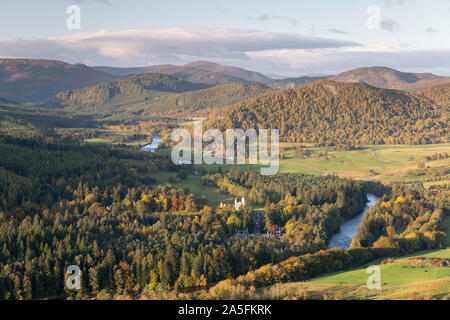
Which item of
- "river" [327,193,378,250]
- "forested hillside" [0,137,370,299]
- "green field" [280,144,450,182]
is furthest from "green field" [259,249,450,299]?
"green field" [280,144,450,182]

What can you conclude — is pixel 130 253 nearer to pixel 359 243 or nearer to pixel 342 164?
pixel 359 243

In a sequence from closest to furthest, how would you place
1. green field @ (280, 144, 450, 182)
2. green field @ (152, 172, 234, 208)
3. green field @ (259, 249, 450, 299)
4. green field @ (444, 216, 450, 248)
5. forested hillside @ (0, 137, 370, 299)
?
1. green field @ (259, 249, 450, 299)
2. forested hillside @ (0, 137, 370, 299)
3. green field @ (444, 216, 450, 248)
4. green field @ (152, 172, 234, 208)
5. green field @ (280, 144, 450, 182)

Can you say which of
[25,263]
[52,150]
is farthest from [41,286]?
[52,150]

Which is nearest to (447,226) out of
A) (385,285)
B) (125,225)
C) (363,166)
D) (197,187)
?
(385,285)

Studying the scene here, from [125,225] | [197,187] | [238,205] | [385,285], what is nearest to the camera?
[385,285]

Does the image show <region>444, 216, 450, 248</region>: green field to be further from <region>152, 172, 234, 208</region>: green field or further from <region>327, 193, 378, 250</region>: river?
<region>152, 172, 234, 208</region>: green field

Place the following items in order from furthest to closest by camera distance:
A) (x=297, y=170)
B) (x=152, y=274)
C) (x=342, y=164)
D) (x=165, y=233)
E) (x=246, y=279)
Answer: (x=342, y=164) < (x=297, y=170) < (x=165, y=233) < (x=152, y=274) < (x=246, y=279)

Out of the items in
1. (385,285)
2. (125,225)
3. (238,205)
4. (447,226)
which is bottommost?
(447,226)

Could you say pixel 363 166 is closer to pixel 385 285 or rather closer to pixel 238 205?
pixel 238 205

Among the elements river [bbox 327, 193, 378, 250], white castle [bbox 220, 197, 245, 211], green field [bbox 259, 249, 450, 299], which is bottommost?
river [bbox 327, 193, 378, 250]

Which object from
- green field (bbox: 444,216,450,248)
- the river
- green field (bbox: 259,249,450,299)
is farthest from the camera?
the river

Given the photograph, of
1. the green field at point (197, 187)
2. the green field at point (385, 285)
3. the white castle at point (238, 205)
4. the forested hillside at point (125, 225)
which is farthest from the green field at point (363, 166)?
the green field at point (385, 285)
